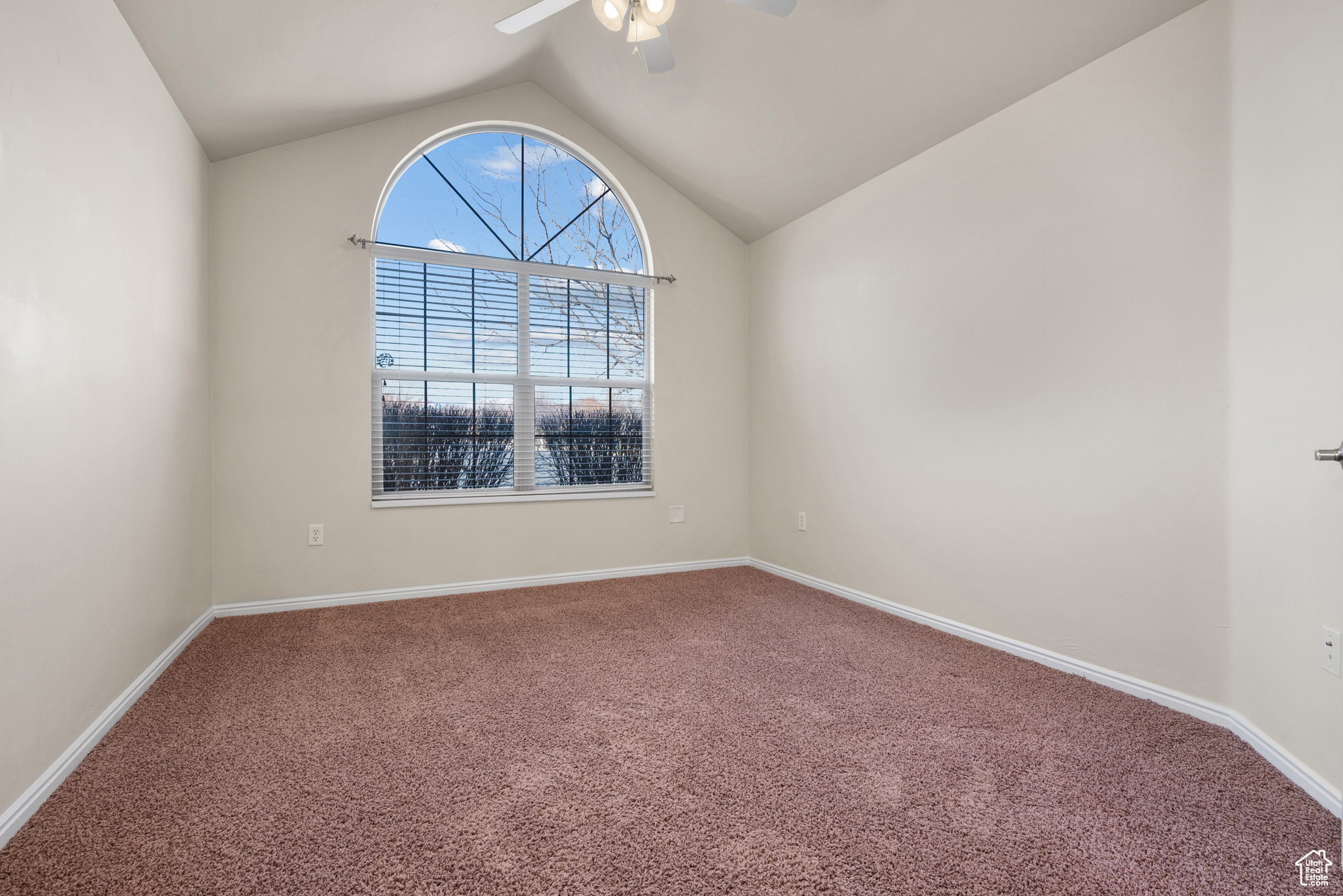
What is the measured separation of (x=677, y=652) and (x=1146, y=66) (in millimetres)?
2623

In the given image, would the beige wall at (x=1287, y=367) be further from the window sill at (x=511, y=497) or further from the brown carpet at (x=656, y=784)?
the window sill at (x=511, y=497)

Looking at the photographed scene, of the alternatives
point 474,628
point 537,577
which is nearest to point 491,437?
point 537,577

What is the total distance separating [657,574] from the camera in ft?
12.8

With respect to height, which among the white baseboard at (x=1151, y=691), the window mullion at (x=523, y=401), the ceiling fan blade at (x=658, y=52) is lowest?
the white baseboard at (x=1151, y=691)

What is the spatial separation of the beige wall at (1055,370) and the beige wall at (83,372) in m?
2.99

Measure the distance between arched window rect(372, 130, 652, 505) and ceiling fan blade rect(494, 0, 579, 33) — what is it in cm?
154

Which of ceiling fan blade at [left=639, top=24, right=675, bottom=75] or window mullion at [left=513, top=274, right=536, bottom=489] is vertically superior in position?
ceiling fan blade at [left=639, top=24, right=675, bottom=75]

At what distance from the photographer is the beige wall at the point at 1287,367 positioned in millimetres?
1466

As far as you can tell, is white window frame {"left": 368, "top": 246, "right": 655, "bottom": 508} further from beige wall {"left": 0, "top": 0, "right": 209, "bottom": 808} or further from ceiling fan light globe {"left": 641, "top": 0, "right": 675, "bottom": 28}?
ceiling fan light globe {"left": 641, "top": 0, "right": 675, "bottom": 28}

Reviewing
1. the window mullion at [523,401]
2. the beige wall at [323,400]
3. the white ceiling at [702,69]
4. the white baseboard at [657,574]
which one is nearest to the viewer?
the white baseboard at [657,574]

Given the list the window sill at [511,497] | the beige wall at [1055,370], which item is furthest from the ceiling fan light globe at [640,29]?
the window sill at [511,497]

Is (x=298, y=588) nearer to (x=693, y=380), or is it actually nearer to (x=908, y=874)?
(x=693, y=380)

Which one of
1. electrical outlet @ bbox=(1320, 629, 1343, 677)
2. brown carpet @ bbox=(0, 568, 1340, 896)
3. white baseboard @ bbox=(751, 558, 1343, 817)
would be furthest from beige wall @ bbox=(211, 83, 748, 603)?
electrical outlet @ bbox=(1320, 629, 1343, 677)

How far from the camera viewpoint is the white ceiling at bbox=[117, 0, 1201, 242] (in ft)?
6.97
